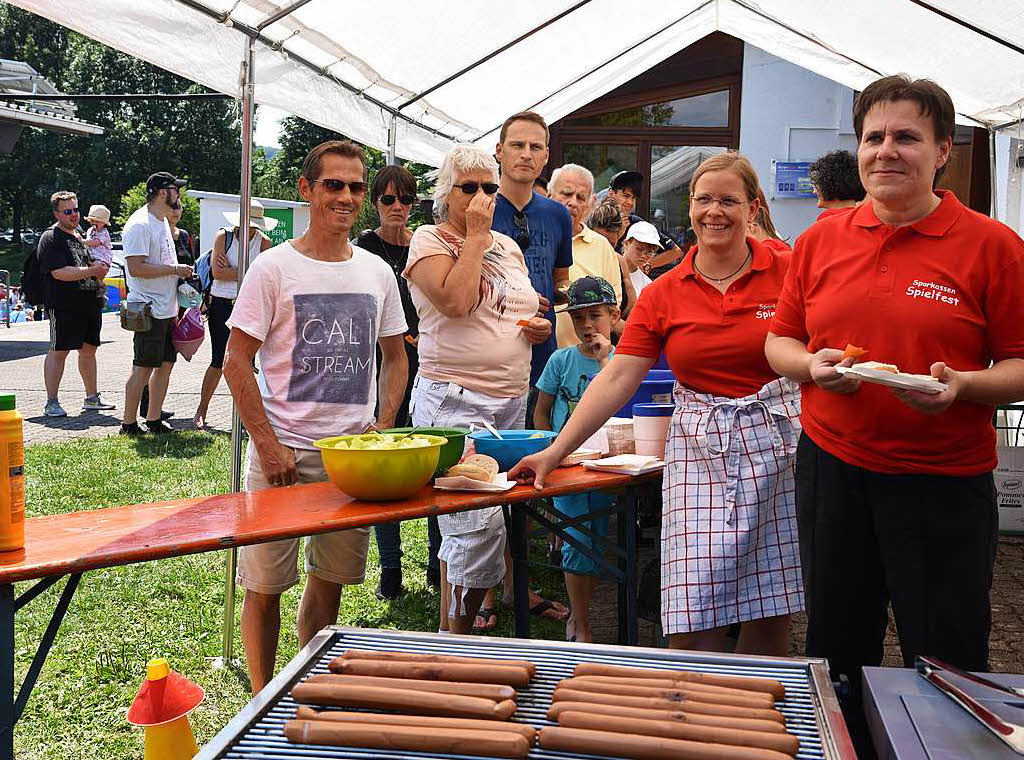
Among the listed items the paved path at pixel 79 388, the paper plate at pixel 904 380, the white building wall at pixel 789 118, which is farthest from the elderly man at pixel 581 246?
the white building wall at pixel 789 118

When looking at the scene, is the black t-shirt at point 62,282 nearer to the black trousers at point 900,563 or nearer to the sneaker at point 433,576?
the sneaker at point 433,576

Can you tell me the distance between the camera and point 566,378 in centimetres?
411

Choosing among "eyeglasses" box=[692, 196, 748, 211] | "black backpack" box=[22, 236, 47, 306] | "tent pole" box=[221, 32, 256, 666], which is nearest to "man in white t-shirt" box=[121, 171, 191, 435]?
"black backpack" box=[22, 236, 47, 306]

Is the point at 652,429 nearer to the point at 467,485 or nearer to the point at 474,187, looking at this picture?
the point at 467,485

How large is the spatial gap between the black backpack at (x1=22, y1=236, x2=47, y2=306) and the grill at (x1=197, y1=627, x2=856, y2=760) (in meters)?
8.66

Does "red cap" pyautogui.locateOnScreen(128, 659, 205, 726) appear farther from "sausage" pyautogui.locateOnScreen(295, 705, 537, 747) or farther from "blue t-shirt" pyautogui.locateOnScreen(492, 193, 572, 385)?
"blue t-shirt" pyautogui.locateOnScreen(492, 193, 572, 385)

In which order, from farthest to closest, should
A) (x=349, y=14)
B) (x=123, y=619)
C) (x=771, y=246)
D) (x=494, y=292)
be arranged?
(x=123, y=619), (x=349, y=14), (x=494, y=292), (x=771, y=246)

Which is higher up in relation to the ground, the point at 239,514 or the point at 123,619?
the point at 239,514

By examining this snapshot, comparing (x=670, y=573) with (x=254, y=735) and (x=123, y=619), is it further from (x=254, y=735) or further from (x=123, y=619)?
(x=123, y=619)

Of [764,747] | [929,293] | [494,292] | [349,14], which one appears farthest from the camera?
[349,14]

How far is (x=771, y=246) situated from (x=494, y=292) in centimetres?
103

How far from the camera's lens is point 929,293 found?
223cm

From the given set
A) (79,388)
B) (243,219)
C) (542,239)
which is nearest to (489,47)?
(542,239)

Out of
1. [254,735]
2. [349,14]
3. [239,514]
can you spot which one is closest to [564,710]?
[254,735]
